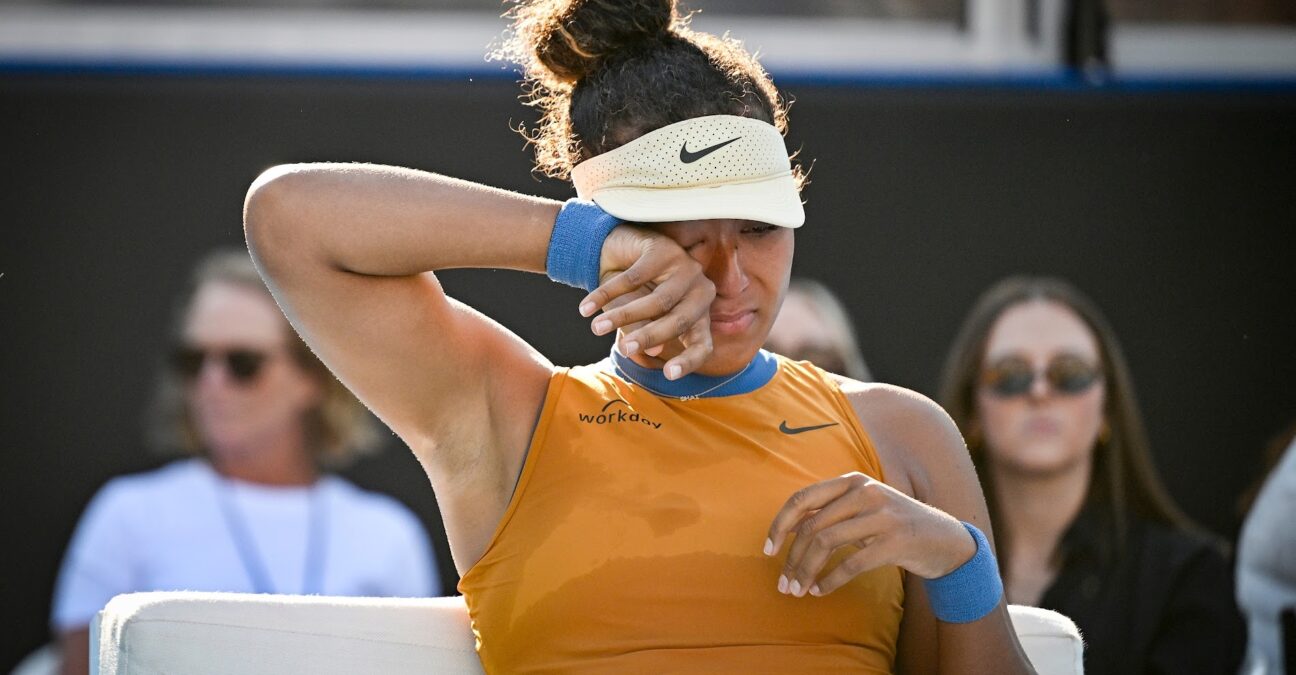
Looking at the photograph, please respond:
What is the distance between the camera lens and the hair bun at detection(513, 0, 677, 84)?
6.02ft

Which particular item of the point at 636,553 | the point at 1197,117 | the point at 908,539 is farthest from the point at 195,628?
the point at 1197,117

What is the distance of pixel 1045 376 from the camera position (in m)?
3.57

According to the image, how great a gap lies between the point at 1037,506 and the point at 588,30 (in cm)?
214

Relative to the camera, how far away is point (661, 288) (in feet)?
5.02

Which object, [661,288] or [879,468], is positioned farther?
[879,468]

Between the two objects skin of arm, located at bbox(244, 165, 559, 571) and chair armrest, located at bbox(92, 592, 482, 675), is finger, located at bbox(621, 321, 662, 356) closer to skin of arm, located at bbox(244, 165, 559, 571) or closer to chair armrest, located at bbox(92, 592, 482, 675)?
skin of arm, located at bbox(244, 165, 559, 571)

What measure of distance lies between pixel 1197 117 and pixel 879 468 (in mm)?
2445

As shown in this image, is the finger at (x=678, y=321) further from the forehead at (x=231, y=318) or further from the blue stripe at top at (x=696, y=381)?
the forehead at (x=231, y=318)

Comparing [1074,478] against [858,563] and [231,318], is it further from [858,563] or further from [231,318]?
[858,563]

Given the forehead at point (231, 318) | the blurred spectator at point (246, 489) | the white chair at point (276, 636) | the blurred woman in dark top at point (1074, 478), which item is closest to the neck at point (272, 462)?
the blurred spectator at point (246, 489)

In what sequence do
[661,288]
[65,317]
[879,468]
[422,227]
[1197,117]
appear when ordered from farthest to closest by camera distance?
1. [1197,117]
2. [65,317]
3. [879,468]
4. [422,227]
5. [661,288]

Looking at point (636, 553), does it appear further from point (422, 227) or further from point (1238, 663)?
point (1238, 663)

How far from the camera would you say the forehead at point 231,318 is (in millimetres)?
3518

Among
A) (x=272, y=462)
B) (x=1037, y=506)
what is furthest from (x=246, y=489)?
(x=1037, y=506)
